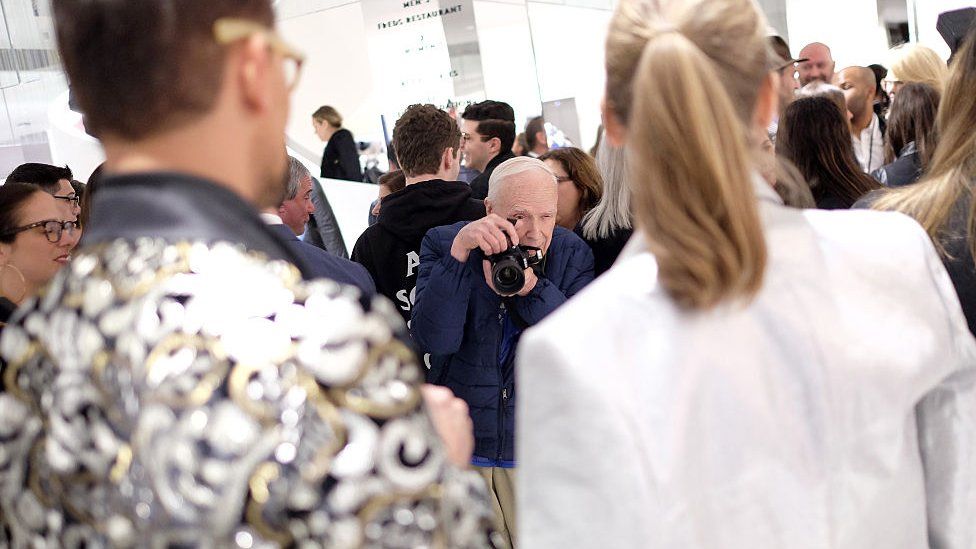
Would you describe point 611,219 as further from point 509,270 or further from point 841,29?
point 841,29

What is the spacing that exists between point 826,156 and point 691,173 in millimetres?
2079

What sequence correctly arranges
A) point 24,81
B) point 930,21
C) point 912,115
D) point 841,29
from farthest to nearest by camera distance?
point 841,29, point 930,21, point 24,81, point 912,115

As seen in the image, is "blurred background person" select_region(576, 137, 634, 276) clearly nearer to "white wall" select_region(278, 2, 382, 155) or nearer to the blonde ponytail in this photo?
the blonde ponytail

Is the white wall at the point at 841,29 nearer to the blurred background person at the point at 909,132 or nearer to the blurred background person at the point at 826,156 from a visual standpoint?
the blurred background person at the point at 909,132

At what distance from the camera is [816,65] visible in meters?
4.89

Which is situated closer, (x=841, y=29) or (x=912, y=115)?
(x=912, y=115)

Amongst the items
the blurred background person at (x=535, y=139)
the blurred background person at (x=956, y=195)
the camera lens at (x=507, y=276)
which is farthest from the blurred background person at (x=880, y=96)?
the blurred background person at (x=956, y=195)

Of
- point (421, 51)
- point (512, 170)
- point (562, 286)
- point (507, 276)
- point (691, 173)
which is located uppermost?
point (421, 51)

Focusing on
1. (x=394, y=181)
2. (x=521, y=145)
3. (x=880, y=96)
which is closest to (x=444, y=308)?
(x=394, y=181)

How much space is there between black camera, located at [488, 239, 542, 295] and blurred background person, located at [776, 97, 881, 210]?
3.12 ft

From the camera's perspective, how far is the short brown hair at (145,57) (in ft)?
2.85

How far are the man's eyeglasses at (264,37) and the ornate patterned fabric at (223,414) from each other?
182mm

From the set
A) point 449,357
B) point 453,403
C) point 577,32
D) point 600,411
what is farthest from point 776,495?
point 577,32

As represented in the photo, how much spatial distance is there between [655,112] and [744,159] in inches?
4.1
